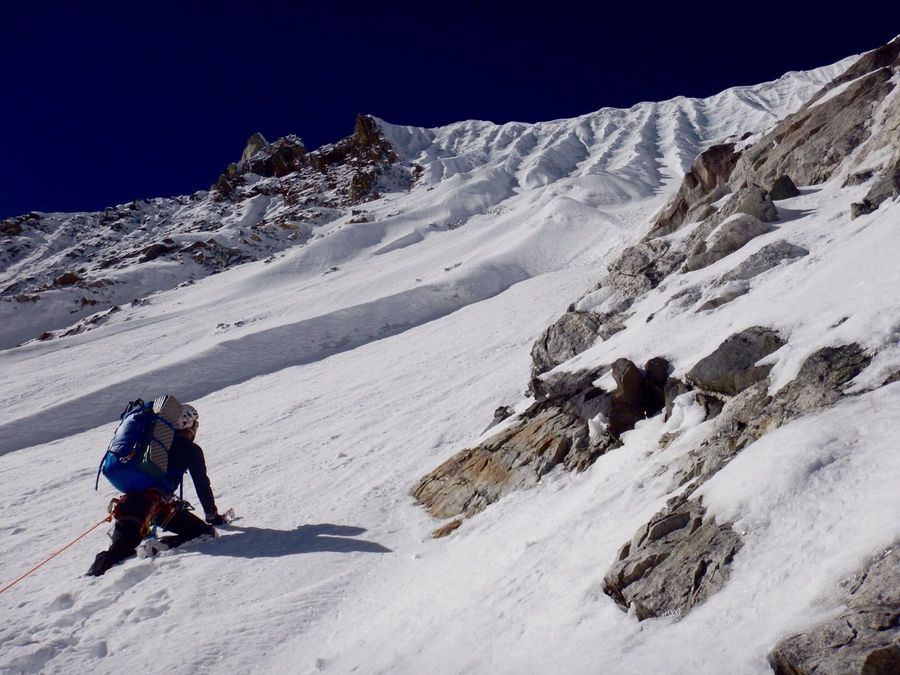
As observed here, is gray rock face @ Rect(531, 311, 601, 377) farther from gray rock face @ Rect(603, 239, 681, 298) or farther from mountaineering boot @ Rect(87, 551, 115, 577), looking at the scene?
mountaineering boot @ Rect(87, 551, 115, 577)

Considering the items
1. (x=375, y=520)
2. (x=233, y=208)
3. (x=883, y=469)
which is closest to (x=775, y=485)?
(x=883, y=469)

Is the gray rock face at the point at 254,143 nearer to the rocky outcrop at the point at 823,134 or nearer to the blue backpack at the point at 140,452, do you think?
the rocky outcrop at the point at 823,134

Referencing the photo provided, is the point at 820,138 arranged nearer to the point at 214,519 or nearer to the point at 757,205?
the point at 757,205

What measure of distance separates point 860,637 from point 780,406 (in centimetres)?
250

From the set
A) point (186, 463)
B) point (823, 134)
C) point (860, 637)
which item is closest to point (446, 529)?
point (186, 463)

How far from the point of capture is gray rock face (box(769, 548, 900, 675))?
7.03 feet

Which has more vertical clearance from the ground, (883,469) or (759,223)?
(759,223)

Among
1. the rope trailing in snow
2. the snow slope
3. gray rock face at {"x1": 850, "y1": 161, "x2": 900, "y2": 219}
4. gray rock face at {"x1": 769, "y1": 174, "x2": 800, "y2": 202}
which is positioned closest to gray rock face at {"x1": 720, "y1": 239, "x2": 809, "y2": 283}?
the snow slope

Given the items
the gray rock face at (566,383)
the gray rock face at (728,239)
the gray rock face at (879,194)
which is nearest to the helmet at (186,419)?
the gray rock face at (566,383)

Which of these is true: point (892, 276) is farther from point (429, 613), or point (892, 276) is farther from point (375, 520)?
point (375, 520)

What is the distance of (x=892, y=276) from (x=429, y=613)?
16.6ft

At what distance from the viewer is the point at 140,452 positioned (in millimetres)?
6570

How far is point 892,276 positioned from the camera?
5.39 meters

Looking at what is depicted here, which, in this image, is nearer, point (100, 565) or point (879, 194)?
point (100, 565)
